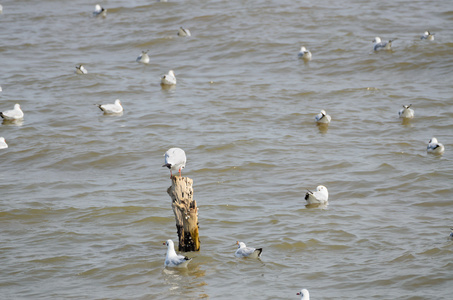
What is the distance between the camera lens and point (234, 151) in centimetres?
1781

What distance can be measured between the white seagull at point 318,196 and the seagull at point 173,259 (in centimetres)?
365

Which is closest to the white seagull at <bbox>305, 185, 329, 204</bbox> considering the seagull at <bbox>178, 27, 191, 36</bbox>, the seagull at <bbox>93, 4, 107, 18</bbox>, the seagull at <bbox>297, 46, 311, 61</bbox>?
the seagull at <bbox>297, 46, 311, 61</bbox>

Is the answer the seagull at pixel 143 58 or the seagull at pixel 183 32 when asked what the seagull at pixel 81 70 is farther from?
the seagull at pixel 183 32

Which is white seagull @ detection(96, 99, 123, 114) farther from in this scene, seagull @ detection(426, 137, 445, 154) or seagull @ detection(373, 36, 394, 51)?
seagull @ detection(373, 36, 394, 51)

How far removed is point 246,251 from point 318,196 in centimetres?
313

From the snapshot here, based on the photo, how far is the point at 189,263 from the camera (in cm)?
1148

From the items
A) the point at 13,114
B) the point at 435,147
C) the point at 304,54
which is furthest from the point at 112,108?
the point at 435,147

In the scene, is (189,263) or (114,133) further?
(114,133)

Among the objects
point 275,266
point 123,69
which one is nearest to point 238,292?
point 275,266

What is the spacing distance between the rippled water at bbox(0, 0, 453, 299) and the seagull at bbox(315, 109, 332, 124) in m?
0.25

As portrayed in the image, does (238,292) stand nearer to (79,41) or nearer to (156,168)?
(156,168)

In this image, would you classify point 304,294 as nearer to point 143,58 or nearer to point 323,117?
point 323,117

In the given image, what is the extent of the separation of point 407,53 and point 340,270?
53.9 ft

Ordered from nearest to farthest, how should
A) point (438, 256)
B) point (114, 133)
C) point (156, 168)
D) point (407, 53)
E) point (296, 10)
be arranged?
1. point (438, 256)
2. point (156, 168)
3. point (114, 133)
4. point (407, 53)
5. point (296, 10)
